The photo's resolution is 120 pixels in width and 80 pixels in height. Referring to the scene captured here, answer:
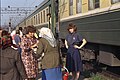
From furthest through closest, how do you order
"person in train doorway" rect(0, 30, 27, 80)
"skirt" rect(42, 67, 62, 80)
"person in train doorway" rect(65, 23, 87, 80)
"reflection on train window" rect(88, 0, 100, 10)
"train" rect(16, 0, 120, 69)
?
1. "reflection on train window" rect(88, 0, 100, 10)
2. "person in train doorway" rect(65, 23, 87, 80)
3. "train" rect(16, 0, 120, 69)
4. "skirt" rect(42, 67, 62, 80)
5. "person in train doorway" rect(0, 30, 27, 80)

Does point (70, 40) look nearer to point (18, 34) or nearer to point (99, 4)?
point (99, 4)

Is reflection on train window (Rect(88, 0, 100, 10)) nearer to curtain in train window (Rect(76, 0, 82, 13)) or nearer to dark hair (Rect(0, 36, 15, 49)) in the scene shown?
curtain in train window (Rect(76, 0, 82, 13))

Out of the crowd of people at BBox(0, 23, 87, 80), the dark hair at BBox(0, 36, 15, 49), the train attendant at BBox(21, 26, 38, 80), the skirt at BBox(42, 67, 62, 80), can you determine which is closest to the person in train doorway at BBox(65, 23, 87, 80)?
the crowd of people at BBox(0, 23, 87, 80)

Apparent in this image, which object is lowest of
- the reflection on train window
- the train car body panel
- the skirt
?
the skirt

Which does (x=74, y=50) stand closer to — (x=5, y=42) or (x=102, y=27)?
(x=102, y=27)

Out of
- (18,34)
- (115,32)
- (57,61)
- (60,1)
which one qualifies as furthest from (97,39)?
(60,1)

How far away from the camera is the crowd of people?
14.2ft

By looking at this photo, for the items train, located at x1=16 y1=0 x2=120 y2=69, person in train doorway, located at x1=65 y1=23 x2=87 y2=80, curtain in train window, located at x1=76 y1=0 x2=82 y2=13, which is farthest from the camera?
curtain in train window, located at x1=76 y1=0 x2=82 y2=13

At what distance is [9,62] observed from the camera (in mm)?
4293

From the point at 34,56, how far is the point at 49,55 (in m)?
1.05

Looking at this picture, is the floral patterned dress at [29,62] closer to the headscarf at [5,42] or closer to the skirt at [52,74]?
the skirt at [52,74]

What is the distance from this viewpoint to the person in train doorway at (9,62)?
429cm

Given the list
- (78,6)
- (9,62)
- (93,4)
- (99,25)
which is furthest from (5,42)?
(78,6)

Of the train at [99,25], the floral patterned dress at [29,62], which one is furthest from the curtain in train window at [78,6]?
the floral patterned dress at [29,62]
